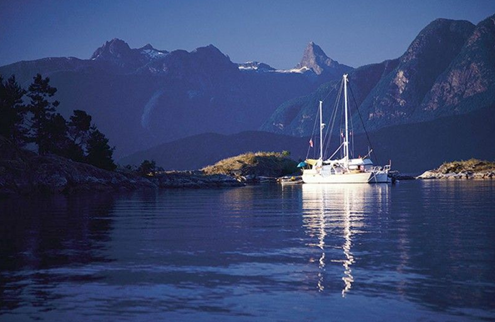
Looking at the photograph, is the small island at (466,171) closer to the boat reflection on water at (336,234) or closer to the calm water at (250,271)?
the boat reflection on water at (336,234)

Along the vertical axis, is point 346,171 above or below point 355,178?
above

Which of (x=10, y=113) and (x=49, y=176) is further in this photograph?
(x=10, y=113)

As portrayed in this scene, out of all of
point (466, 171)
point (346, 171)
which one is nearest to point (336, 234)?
point (346, 171)

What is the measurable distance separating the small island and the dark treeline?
88492 mm

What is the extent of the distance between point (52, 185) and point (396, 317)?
219 feet

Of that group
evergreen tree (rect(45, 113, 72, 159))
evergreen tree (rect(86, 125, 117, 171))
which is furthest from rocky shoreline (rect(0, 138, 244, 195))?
evergreen tree (rect(45, 113, 72, 159))

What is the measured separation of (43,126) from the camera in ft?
282

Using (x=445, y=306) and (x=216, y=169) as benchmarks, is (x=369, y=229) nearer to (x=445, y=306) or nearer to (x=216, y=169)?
(x=445, y=306)

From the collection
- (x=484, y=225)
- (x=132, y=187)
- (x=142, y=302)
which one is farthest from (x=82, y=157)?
(x=142, y=302)

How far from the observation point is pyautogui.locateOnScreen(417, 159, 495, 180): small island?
141 m

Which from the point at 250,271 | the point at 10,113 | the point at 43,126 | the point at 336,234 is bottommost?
the point at 250,271

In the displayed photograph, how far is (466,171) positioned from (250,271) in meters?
143

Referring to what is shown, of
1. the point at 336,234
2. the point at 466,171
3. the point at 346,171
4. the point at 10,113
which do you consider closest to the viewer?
the point at 336,234

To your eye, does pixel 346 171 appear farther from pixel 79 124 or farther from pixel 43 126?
pixel 43 126
